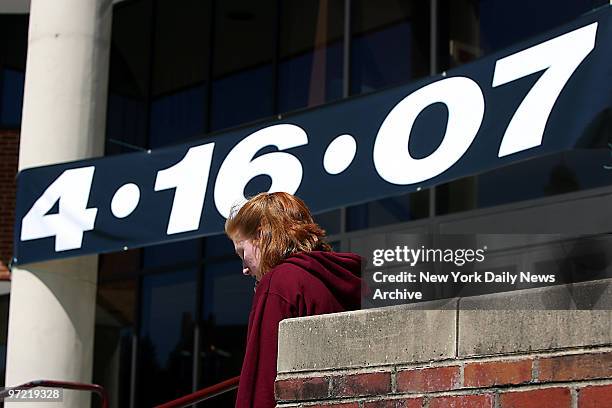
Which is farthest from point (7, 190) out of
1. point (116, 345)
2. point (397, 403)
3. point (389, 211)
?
point (397, 403)

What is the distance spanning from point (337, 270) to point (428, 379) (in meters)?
0.41

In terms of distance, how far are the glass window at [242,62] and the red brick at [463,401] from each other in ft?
34.6

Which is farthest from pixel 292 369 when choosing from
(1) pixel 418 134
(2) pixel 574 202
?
(2) pixel 574 202

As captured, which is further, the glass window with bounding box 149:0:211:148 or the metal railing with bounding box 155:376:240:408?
the glass window with bounding box 149:0:211:148

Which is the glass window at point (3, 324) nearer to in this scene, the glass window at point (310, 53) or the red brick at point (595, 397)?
the glass window at point (310, 53)

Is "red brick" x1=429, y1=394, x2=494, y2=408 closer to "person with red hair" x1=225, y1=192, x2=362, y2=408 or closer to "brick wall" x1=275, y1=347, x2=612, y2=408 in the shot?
"brick wall" x1=275, y1=347, x2=612, y2=408

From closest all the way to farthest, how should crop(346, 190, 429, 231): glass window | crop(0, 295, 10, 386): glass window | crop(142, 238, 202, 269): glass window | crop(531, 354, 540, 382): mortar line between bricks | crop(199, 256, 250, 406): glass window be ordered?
crop(531, 354, 540, 382): mortar line between bricks, crop(346, 190, 429, 231): glass window, crop(199, 256, 250, 406): glass window, crop(142, 238, 202, 269): glass window, crop(0, 295, 10, 386): glass window

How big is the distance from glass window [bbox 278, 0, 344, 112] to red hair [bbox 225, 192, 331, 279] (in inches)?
368

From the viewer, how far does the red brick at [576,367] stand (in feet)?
9.06

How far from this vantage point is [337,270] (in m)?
3.27

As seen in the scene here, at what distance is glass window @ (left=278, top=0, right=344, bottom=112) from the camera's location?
1289 cm

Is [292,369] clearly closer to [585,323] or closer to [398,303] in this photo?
[398,303]

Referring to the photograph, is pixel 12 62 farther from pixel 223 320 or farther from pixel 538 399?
pixel 538 399

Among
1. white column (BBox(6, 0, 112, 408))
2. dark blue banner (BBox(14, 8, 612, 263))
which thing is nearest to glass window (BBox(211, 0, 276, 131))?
white column (BBox(6, 0, 112, 408))
